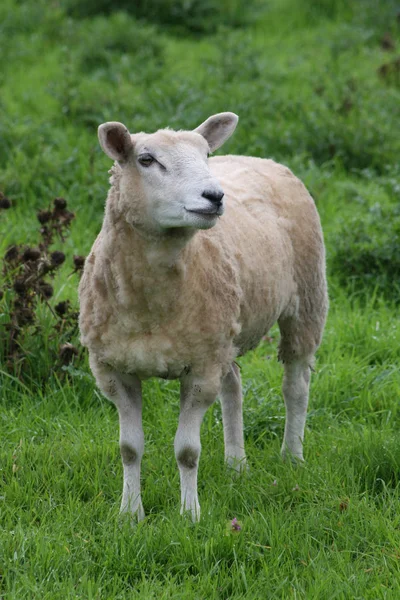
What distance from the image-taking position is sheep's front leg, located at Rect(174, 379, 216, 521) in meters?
4.18

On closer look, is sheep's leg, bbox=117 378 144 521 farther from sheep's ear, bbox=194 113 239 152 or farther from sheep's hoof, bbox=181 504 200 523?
sheep's ear, bbox=194 113 239 152

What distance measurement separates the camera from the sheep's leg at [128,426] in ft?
14.0

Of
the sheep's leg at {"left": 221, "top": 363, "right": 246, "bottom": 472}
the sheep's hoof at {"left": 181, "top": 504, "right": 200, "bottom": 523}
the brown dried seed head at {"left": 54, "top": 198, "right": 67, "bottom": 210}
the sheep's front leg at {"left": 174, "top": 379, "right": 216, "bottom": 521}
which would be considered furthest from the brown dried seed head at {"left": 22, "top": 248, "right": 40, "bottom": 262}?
the sheep's hoof at {"left": 181, "top": 504, "right": 200, "bottom": 523}

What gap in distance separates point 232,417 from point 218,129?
1.46m

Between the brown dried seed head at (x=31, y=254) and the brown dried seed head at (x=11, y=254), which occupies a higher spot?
the brown dried seed head at (x=31, y=254)

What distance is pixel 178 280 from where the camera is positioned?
13.3ft

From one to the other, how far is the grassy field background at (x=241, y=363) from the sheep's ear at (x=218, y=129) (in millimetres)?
1531

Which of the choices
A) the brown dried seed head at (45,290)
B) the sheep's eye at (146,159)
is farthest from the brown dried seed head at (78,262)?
the sheep's eye at (146,159)

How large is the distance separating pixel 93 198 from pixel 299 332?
3.00 m

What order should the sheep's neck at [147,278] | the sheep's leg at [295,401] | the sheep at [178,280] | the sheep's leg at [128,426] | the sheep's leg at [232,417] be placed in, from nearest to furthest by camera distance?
the sheep at [178,280]
the sheep's neck at [147,278]
the sheep's leg at [128,426]
the sheep's leg at [232,417]
the sheep's leg at [295,401]

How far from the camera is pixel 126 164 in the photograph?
3.98m

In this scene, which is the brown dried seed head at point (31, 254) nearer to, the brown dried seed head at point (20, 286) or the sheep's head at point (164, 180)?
the brown dried seed head at point (20, 286)

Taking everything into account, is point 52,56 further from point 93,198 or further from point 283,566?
point 283,566

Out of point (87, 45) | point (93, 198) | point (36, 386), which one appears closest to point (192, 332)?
point (36, 386)
